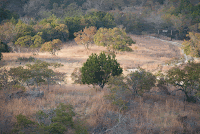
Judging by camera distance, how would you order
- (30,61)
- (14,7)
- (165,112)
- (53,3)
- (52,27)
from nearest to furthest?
1. (165,112)
2. (30,61)
3. (52,27)
4. (14,7)
5. (53,3)

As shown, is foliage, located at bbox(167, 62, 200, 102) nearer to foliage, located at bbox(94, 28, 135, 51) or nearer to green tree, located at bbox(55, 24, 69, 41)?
foliage, located at bbox(94, 28, 135, 51)

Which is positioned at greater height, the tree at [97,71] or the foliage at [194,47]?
the foliage at [194,47]

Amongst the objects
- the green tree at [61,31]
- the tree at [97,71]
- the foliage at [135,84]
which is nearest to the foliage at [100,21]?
the green tree at [61,31]

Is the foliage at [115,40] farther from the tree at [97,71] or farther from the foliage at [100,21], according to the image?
the tree at [97,71]

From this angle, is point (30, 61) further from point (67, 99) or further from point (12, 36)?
point (67, 99)

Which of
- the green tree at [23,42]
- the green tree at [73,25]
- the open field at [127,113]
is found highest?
the green tree at [73,25]

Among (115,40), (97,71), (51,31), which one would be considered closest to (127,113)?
(97,71)

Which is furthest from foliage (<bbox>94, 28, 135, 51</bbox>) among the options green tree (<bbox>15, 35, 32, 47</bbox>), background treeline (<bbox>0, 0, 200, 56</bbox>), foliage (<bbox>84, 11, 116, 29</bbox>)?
foliage (<bbox>84, 11, 116, 29</bbox>)

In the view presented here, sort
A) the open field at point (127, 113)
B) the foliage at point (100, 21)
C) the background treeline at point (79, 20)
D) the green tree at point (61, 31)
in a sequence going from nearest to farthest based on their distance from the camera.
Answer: the open field at point (127, 113) < the background treeline at point (79, 20) < the green tree at point (61, 31) < the foliage at point (100, 21)

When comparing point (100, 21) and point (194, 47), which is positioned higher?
point (100, 21)

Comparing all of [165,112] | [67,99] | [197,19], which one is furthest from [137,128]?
[197,19]

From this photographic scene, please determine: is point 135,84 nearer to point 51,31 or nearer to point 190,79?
point 190,79
